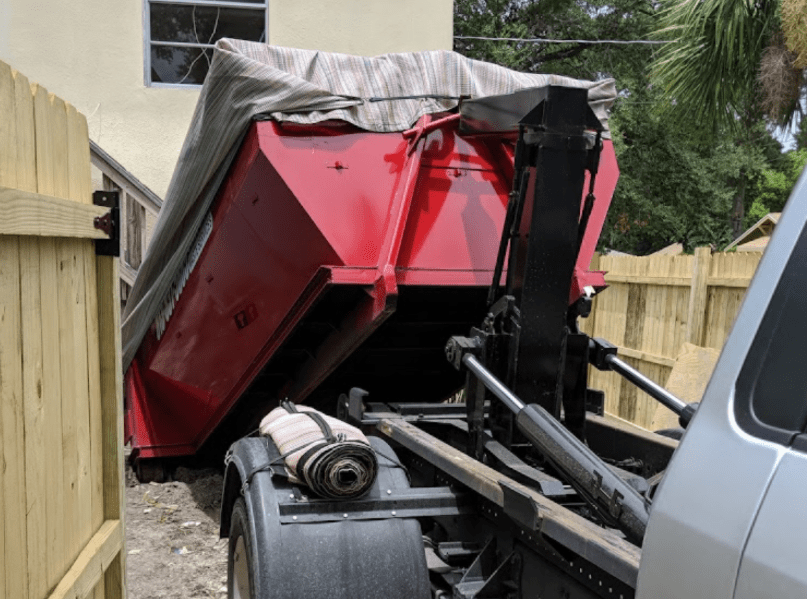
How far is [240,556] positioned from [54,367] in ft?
6.07

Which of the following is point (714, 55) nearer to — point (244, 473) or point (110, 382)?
point (244, 473)

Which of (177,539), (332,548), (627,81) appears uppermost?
(627,81)

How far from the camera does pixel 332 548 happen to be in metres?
3.39

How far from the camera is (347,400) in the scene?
17.4 ft

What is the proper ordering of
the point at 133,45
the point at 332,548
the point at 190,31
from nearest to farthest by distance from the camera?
the point at 332,548 → the point at 133,45 → the point at 190,31

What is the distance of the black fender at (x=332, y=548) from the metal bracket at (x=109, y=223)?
1.24 meters

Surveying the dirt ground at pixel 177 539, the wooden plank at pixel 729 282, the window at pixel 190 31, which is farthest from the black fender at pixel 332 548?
the window at pixel 190 31

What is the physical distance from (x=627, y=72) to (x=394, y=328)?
18877 mm

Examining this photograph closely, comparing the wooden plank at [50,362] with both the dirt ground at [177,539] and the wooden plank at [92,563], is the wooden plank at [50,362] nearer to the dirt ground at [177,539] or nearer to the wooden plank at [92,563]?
the wooden plank at [92,563]

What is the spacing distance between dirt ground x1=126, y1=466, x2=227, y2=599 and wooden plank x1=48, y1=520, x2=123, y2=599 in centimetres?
203

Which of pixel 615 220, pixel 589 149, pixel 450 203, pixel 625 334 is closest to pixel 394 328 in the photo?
pixel 450 203

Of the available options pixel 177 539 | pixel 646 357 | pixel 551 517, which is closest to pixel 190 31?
pixel 646 357

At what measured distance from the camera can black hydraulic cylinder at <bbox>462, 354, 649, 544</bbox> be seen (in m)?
2.77

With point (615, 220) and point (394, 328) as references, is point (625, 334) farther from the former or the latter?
point (615, 220)
